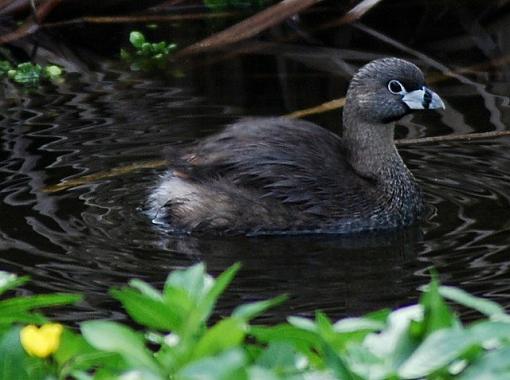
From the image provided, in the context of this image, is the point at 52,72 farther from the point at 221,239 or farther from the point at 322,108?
the point at 221,239

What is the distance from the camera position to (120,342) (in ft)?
7.93

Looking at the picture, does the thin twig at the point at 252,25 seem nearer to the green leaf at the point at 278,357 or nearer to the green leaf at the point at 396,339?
the green leaf at the point at 396,339

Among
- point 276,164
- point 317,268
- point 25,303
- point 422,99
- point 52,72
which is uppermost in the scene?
point 25,303

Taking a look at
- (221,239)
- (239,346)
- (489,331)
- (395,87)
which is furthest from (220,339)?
(395,87)

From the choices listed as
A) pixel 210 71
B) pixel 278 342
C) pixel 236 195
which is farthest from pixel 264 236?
pixel 278 342

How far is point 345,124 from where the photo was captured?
7527 millimetres

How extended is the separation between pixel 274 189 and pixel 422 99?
113 cm

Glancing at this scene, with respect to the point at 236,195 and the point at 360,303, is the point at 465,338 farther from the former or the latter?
the point at 236,195

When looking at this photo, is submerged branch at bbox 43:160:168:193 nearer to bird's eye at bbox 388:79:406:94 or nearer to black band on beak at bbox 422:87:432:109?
bird's eye at bbox 388:79:406:94

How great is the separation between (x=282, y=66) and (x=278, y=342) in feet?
25.1

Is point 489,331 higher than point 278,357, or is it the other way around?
point 489,331

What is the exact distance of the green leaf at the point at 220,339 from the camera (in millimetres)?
2426

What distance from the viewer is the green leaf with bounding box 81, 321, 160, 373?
7.88 ft

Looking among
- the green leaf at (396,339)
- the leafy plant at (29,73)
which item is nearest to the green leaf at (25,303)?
the green leaf at (396,339)
